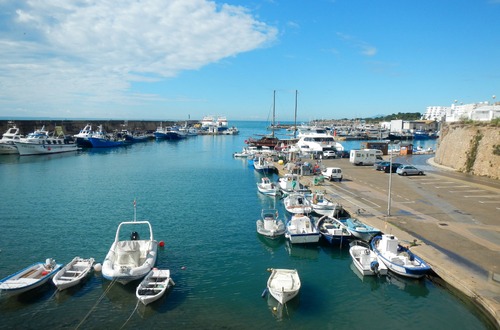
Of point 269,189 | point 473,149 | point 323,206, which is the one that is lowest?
point 269,189

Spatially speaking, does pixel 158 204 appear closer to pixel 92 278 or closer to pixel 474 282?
pixel 92 278

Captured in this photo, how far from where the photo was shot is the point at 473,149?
4519cm

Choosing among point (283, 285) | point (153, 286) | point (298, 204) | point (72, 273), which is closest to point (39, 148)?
point (298, 204)

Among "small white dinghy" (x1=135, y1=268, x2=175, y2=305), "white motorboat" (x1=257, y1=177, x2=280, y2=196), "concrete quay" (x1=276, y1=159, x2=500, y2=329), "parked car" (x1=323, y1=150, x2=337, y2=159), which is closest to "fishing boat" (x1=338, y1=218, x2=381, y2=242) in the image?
"concrete quay" (x1=276, y1=159, x2=500, y2=329)

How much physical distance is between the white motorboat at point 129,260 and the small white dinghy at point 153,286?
0.66m

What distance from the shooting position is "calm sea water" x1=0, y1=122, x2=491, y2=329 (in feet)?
50.6

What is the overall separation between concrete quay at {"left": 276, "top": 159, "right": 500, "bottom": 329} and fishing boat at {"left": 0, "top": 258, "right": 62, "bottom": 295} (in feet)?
64.7

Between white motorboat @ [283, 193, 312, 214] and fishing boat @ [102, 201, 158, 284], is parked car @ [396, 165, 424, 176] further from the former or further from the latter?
fishing boat @ [102, 201, 158, 284]

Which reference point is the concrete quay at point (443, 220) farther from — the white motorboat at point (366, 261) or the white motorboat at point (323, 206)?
the white motorboat at point (366, 261)

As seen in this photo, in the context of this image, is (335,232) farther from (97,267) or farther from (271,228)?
(97,267)

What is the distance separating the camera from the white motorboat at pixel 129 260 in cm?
1795

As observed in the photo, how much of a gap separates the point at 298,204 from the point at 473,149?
28678 mm

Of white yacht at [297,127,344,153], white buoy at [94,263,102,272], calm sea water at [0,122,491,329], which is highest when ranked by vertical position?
white yacht at [297,127,344,153]

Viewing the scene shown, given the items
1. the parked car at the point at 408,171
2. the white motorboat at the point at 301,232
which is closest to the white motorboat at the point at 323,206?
the white motorboat at the point at 301,232
